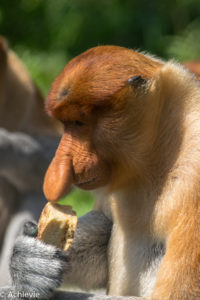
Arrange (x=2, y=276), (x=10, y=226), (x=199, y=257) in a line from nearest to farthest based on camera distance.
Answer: (x=199, y=257) < (x=2, y=276) < (x=10, y=226)

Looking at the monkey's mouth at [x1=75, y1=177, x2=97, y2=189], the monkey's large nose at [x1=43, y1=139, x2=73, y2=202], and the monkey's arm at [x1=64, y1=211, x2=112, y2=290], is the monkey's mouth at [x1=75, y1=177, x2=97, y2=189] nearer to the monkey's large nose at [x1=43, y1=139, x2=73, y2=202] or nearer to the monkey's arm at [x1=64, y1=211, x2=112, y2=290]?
the monkey's large nose at [x1=43, y1=139, x2=73, y2=202]

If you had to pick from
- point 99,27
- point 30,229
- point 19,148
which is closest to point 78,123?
point 30,229

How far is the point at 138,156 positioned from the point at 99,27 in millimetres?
6984

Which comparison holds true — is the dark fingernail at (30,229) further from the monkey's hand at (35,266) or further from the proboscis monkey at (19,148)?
the proboscis monkey at (19,148)

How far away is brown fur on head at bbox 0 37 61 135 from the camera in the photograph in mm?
4625

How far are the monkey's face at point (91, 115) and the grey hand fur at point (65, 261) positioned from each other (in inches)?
11.1

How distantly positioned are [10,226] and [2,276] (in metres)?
0.46

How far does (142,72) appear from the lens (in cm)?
210

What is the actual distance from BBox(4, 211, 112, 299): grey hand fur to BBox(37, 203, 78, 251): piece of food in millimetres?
30

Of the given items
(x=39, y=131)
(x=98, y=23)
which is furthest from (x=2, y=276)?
(x=98, y=23)

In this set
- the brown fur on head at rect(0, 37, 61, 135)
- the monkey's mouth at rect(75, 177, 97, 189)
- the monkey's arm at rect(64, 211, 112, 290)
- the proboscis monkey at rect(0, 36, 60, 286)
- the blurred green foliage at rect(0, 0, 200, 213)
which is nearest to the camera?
the monkey's mouth at rect(75, 177, 97, 189)

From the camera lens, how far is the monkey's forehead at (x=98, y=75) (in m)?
2.04

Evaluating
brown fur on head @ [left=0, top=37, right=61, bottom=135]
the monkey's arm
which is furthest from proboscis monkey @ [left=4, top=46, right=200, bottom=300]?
brown fur on head @ [left=0, top=37, right=61, bottom=135]

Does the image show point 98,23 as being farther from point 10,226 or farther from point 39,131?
point 10,226
